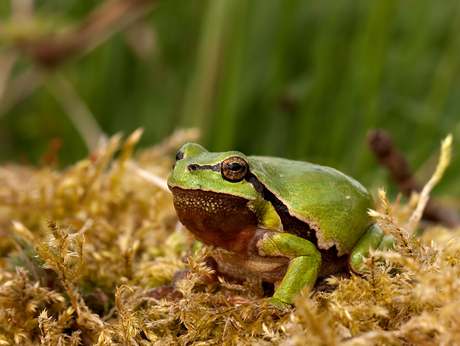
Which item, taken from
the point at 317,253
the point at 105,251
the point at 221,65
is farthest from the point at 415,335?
the point at 221,65

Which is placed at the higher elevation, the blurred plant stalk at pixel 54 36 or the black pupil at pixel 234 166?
the blurred plant stalk at pixel 54 36

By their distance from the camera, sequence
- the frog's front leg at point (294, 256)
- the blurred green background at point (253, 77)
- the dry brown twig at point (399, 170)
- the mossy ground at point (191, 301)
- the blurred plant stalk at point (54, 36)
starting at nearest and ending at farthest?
the mossy ground at point (191, 301)
the frog's front leg at point (294, 256)
the dry brown twig at point (399, 170)
the blurred plant stalk at point (54, 36)
the blurred green background at point (253, 77)

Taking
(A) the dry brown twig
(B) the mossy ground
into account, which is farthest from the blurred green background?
(B) the mossy ground

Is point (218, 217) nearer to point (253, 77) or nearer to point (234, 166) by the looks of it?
point (234, 166)

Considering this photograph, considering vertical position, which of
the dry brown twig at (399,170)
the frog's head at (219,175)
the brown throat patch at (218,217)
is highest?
the frog's head at (219,175)

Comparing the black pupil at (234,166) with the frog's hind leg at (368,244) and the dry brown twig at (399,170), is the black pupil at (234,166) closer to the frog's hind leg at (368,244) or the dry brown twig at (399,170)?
the frog's hind leg at (368,244)

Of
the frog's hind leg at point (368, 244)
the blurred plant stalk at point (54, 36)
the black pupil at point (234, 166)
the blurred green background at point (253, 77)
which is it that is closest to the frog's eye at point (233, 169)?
the black pupil at point (234, 166)
